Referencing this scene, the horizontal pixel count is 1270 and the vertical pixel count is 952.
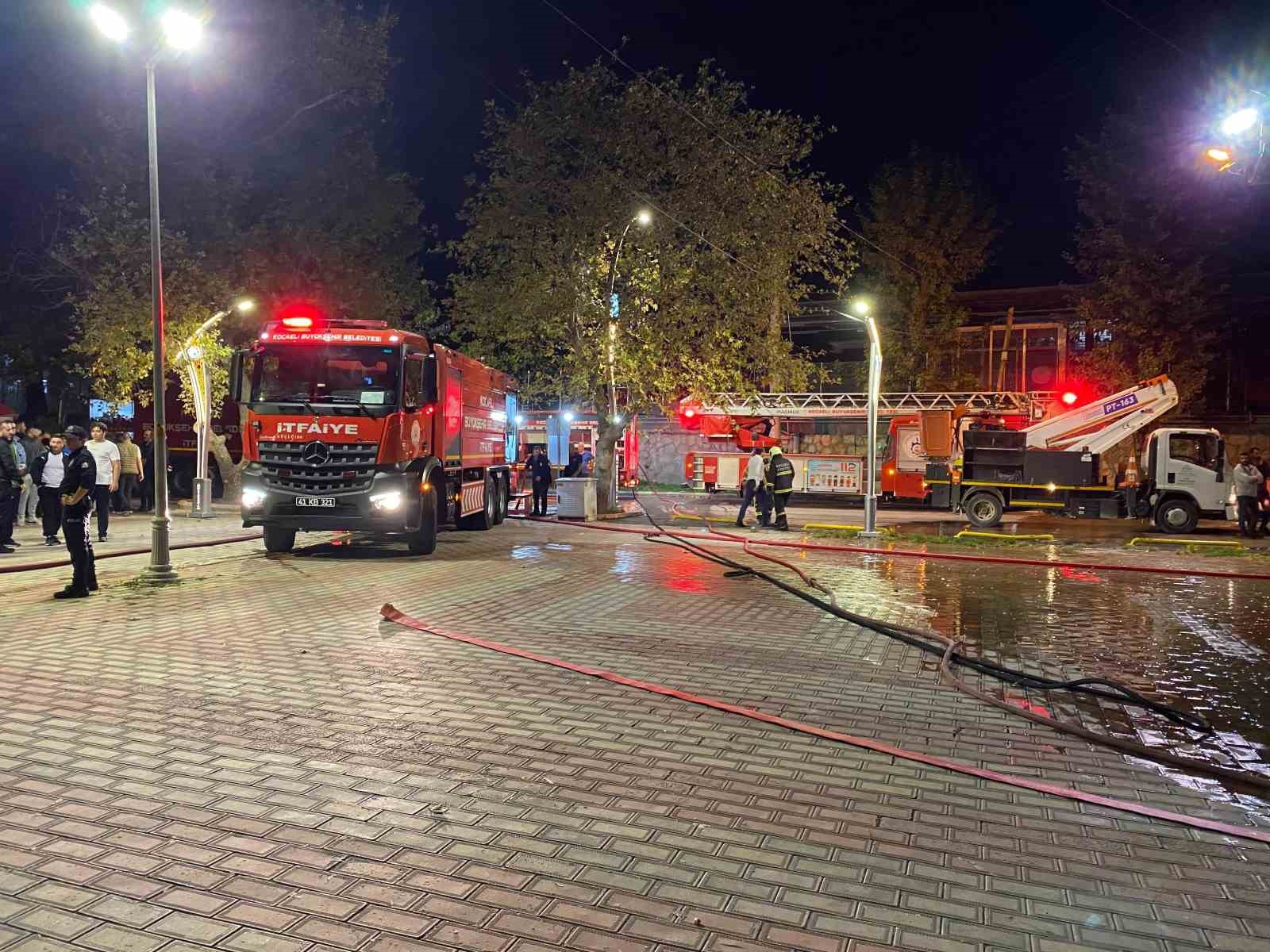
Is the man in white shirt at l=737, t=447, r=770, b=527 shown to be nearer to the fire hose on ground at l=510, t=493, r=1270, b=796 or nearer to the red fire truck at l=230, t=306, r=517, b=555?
the red fire truck at l=230, t=306, r=517, b=555

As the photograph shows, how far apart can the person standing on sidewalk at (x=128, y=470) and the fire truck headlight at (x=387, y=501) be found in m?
7.83

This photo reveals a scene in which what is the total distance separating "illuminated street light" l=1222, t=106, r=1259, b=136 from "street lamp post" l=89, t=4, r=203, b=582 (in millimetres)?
13527

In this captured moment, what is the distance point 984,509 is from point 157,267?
18.9m

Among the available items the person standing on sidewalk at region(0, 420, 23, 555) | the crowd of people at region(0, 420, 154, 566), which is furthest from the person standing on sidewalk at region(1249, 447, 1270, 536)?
the person standing on sidewalk at region(0, 420, 23, 555)

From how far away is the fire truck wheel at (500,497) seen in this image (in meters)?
20.7

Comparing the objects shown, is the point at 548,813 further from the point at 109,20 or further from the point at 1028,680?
the point at 109,20

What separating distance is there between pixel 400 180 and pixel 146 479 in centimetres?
1221

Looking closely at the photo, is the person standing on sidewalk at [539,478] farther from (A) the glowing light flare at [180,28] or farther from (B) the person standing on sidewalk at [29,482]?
(A) the glowing light flare at [180,28]

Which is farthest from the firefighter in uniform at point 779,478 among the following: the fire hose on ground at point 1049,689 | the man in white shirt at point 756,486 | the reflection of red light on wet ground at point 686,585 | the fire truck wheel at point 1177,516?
the fire truck wheel at point 1177,516

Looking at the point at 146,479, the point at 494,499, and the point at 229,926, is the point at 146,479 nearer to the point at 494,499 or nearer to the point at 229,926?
the point at 494,499

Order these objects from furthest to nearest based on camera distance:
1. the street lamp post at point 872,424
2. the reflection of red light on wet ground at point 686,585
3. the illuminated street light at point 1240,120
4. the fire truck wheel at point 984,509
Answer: the fire truck wheel at point 984,509 < the street lamp post at point 872,424 < the illuminated street light at point 1240,120 < the reflection of red light on wet ground at point 686,585

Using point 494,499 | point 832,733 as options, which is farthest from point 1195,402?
point 832,733

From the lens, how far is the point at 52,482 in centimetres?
1405

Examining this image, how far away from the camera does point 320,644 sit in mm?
8008
